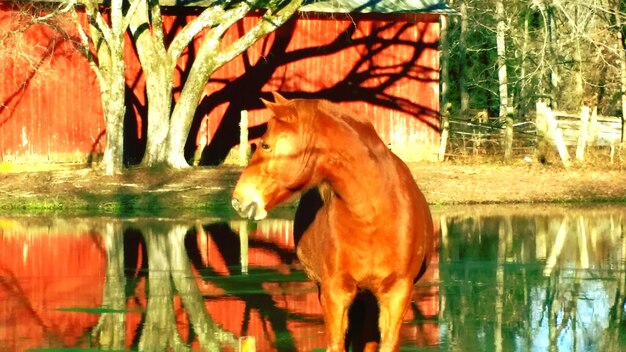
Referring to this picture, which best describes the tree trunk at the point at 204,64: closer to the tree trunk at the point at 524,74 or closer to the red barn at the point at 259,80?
the red barn at the point at 259,80

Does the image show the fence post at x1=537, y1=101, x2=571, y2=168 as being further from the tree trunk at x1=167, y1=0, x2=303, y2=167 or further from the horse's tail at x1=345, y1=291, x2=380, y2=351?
the horse's tail at x1=345, y1=291, x2=380, y2=351

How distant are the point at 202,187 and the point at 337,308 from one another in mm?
18483

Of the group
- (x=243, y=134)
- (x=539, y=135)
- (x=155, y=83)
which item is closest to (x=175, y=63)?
(x=155, y=83)

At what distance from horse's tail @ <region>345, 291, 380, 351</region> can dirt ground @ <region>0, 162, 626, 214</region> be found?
1522cm

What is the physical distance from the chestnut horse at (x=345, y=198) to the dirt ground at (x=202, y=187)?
54.3 ft

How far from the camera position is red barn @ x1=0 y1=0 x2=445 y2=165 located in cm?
3030

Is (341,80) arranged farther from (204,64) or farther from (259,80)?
(204,64)

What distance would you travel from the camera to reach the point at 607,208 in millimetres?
24812

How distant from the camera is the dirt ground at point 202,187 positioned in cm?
2505

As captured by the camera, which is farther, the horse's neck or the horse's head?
the horse's neck

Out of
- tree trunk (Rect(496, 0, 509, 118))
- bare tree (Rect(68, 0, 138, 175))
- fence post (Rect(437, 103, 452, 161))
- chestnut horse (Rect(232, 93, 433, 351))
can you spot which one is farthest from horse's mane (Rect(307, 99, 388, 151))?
tree trunk (Rect(496, 0, 509, 118))

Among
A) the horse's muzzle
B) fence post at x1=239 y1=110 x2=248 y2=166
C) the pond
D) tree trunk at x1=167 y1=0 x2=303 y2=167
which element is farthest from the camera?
fence post at x1=239 y1=110 x2=248 y2=166

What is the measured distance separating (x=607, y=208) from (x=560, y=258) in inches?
320

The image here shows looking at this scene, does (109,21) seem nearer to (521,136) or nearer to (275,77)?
(275,77)
